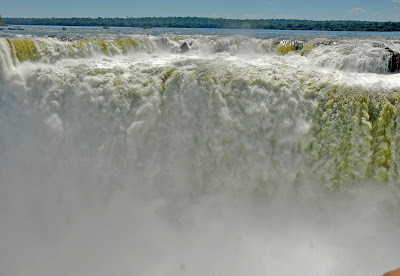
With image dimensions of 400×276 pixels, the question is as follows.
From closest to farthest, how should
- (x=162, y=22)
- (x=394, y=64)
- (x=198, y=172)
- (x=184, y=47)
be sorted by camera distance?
1. (x=198, y=172)
2. (x=394, y=64)
3. (x=184, y=47)
4. (x=162, y=22)

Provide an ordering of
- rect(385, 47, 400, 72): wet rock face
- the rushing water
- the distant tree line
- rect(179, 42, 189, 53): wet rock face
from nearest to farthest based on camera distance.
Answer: the rushing water < rect(385, 47, 400, 72): wet rock face < rect(179, 42, 189, 53): wet rock face < the distant tree line

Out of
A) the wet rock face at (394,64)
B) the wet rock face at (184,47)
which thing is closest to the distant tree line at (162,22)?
the wet rock face at (184,47)

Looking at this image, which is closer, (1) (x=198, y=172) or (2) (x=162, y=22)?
(1) (x=198, y=172)

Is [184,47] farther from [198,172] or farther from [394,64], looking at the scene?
[394,64]

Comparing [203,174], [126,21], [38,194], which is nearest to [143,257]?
[203,174]

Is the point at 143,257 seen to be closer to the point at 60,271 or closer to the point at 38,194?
the point at 60,271

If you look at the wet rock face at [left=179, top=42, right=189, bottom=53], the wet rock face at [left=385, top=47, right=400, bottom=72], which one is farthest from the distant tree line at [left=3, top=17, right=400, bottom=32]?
the wet rock face at [left=385, top=47, right=400, bottom=72]

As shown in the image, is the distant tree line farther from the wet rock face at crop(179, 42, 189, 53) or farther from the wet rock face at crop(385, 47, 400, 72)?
the wet rock face at crop(385, 47, 400, 72)

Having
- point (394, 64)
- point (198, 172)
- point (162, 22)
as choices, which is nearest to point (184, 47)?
point (198, 172)
